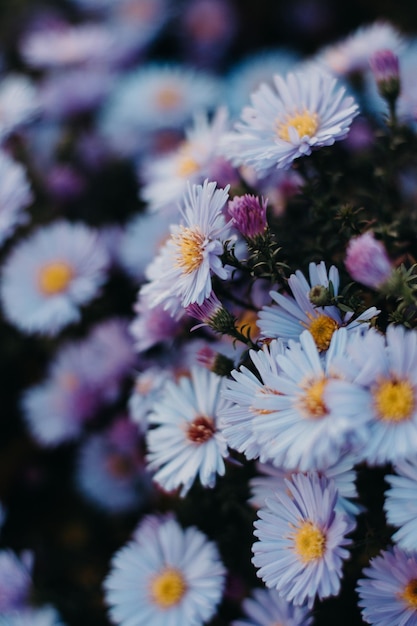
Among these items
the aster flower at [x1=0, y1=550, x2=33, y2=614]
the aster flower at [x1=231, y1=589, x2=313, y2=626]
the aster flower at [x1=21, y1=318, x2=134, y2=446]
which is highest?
the aster flower at [x1=21, y1=318, x2=134, y2=446]

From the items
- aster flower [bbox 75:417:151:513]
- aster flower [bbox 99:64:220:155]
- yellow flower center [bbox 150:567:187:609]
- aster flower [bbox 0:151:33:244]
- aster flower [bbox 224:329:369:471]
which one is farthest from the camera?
aster flower [bbox 99:64:220:155]

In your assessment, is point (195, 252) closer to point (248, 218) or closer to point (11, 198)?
point (248, 218)

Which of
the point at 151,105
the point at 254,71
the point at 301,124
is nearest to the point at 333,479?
the point at 301,124

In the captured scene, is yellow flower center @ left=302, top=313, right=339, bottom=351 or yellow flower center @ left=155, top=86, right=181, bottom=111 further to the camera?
yellow flower center @ left=155, top=86, right=181, bottom=111

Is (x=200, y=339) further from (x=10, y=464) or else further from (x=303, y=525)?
(x=10, y=464)

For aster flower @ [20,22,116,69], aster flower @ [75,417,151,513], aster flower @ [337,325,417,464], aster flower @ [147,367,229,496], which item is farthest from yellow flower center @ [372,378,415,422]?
aster flower @ [20,22,116,69]

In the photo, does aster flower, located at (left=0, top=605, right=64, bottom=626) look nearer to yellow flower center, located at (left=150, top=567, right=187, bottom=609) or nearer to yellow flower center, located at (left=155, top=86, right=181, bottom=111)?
yellow flower center, located at (left=150, top=567, right=187, bottom=609)
